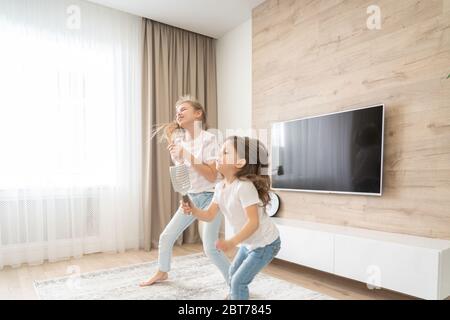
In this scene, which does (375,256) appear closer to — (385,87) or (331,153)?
(331,153)

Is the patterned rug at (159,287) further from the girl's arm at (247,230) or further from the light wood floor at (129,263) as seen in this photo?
the girl's arm at (247,230)

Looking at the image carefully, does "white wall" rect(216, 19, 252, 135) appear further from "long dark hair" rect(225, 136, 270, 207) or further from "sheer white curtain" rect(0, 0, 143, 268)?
"long dark hair" rect(225, 136, 270, 207)

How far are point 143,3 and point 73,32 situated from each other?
734mm

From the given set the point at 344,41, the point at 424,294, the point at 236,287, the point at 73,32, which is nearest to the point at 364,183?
the point at 424,294

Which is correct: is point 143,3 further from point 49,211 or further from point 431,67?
point 431,67

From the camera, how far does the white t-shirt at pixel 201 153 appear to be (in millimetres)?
1763

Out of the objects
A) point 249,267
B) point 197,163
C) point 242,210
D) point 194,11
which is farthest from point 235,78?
point 249,267

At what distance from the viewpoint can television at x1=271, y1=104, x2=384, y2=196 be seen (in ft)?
7.34

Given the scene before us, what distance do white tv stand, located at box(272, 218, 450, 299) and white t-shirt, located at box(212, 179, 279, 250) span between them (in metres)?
0.92

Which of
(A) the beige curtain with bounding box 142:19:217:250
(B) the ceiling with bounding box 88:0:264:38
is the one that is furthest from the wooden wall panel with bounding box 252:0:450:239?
(A) the beige curtain with bounding box 142:19:217:250

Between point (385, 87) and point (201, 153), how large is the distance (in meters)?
1.43

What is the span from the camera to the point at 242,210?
55.1 inches

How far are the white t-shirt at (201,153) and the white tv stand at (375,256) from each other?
3.18 ft

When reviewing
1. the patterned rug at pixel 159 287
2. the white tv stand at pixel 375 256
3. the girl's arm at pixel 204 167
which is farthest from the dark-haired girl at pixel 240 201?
the white tv stand at pixel 375 256
